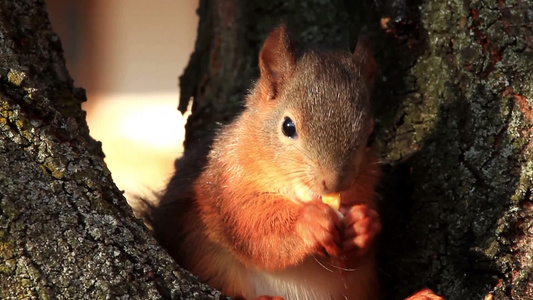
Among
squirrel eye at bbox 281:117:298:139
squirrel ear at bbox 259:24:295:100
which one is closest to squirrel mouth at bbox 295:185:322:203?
squirrel eye at bbox 281:117:298:139

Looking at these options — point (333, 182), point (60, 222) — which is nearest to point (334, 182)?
point (333, 182)

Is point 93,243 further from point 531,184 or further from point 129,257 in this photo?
point 531,184

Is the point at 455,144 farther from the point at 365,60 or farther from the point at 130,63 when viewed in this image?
the point at 130,63

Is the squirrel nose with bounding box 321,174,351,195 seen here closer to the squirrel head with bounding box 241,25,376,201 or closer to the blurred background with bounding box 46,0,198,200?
the squirrel head with bounding box 241,25,376,201

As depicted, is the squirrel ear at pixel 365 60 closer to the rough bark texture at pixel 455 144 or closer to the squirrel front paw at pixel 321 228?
the rough bark texture at pixel 455 144

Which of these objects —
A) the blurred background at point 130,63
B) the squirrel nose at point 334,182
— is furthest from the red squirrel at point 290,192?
the blurred background at point 130,63
